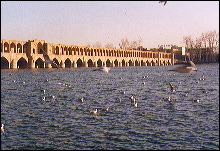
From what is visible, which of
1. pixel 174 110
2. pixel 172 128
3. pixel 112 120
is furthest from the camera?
pixel 174 110

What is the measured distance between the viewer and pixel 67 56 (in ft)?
306

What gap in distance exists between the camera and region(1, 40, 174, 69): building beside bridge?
78269 mm

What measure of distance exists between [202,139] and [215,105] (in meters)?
7.90

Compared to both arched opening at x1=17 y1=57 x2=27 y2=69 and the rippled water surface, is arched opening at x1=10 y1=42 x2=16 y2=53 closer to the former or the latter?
arched opening at x1=17 y1=57 x2=27 y2=69

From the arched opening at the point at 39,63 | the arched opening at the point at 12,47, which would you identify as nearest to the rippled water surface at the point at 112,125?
the arched opening at the point at 12,47

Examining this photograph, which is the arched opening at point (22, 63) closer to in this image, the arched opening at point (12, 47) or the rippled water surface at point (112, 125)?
the arched opening at point (12, 47)

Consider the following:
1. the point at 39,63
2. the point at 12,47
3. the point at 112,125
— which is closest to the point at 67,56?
the point at 39,63

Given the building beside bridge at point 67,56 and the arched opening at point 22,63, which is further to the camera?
the arched opening at point 22,63

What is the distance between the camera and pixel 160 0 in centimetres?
578

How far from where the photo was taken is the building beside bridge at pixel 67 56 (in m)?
78.3

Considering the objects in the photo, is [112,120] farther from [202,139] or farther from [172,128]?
[202,139]

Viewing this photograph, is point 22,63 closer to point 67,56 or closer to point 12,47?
point 12,47

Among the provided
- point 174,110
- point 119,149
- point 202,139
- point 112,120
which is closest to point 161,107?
point 174,110

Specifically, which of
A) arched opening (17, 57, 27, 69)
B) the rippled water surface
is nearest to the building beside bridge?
arched opening (17, 57, 27, 69)
